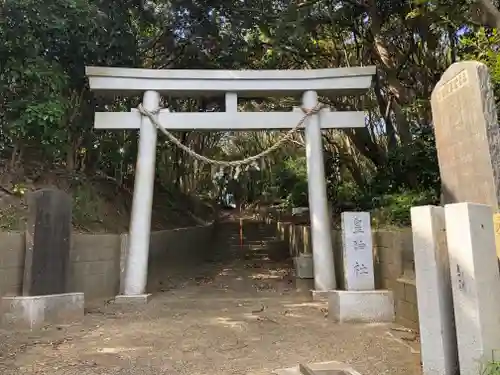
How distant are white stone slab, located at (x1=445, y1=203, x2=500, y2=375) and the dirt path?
0.86 m

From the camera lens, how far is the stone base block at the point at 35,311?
17.7 feet

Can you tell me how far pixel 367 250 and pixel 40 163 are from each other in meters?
6.19

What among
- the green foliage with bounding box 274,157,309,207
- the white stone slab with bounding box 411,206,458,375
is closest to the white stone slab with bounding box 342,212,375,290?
the white stone slab with bounding box 411,206,458,375

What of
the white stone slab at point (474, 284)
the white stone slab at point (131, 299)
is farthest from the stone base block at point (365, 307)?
the white stone slab at point (131, 299)

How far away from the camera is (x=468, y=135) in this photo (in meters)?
4.86

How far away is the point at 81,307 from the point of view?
20.0 feet

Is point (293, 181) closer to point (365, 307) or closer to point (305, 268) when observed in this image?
point (305, 268)

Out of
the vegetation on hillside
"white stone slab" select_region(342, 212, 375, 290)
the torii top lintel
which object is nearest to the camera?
"white stone slab" select_region(342, 212, 375, 290)

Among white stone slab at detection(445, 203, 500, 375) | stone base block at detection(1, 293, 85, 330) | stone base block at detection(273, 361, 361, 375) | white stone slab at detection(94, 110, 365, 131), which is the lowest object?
stone base block at detection(273, 361, 361, 375)

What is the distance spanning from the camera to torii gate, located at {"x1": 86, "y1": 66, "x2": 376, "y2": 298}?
7.48 metres

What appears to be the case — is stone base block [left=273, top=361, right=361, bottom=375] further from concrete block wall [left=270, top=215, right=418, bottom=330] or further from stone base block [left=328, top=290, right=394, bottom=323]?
stone base block [left=328, top=290, right=394, bottom=323]

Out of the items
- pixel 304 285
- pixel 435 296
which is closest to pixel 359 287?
pixel 435 296

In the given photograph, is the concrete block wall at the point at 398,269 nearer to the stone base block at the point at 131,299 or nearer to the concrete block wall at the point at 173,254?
the stone base block at the point at 131,299

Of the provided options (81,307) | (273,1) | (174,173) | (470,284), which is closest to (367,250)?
(470,284)
